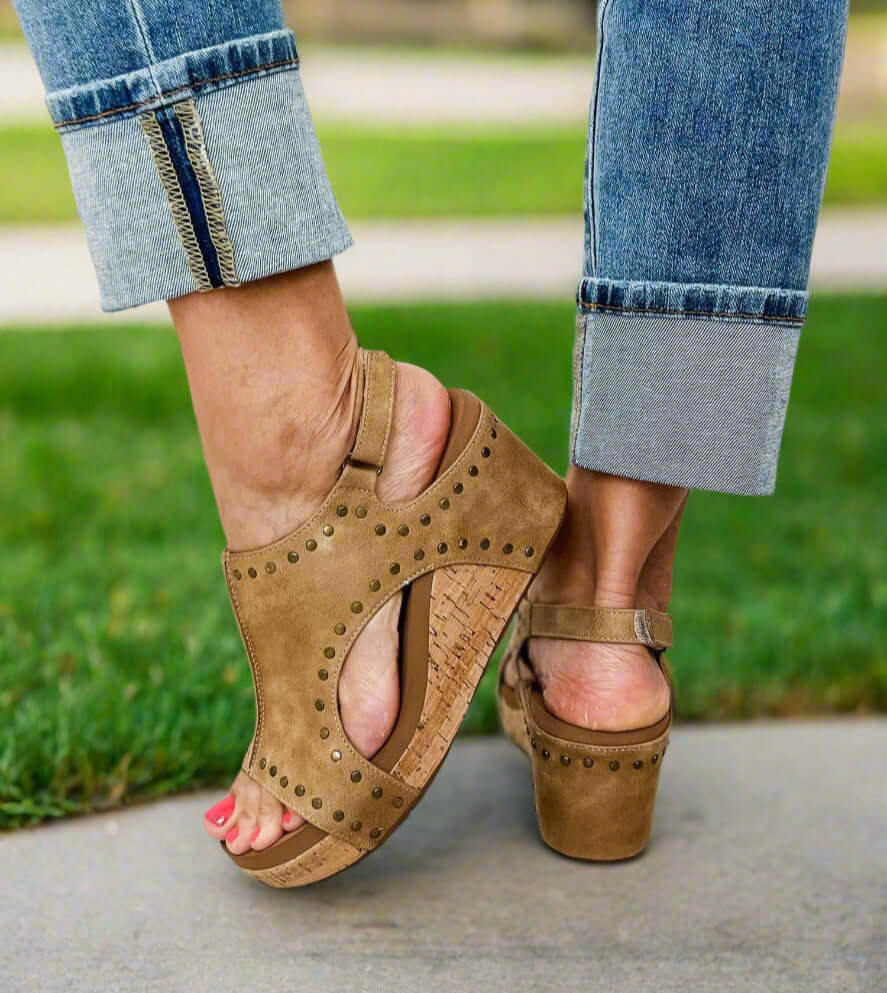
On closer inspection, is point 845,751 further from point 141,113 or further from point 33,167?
point 33,167

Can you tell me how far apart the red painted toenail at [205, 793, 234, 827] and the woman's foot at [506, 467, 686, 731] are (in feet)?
1.17

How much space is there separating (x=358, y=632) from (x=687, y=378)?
419mm

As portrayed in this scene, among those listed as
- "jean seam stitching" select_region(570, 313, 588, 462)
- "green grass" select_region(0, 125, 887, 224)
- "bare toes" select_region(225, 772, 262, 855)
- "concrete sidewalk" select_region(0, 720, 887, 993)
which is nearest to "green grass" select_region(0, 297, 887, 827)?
"concrete sidewalk" select_region(0, 720, 887, 993)

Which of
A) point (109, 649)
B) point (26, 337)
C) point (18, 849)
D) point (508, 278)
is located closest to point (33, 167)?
point (508, 278)

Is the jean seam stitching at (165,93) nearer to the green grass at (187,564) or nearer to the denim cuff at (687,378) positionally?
the denim cuff at (687,378)

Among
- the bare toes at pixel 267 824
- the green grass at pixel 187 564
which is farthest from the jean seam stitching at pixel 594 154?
A: the green grass at pixel 187 564

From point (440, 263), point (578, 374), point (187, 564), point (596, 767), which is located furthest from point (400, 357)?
point (596, 767)

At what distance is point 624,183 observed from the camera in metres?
1.25

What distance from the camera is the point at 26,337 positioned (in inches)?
171

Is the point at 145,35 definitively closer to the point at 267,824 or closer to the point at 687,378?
the point at 687,378

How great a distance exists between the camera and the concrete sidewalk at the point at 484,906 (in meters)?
1.12

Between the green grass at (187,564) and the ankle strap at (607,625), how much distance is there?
42cm

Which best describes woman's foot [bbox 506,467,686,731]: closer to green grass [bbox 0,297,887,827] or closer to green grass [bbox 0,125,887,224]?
green grass [bbox 0,297,887,827]

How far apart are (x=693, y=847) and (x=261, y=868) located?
49 cm
